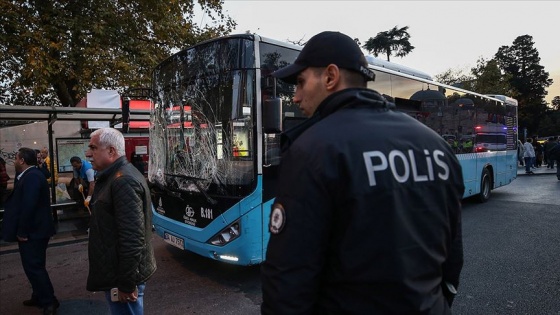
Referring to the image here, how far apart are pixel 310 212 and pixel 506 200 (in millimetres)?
11899

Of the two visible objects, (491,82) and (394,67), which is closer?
(394,67)

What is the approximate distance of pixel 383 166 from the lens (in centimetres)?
125

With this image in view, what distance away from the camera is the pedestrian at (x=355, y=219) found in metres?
1.20

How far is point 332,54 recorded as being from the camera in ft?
4.72

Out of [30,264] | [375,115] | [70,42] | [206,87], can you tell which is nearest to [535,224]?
[206,87]

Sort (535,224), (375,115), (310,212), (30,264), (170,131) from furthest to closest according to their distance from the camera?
(535,224) → (170,131) → (30,264) → (375,115) → (310,212)

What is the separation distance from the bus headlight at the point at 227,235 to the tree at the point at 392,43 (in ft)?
146

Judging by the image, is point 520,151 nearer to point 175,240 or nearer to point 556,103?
point 175,240

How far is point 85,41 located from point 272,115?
30.4 ft

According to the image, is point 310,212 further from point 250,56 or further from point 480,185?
point 480,185

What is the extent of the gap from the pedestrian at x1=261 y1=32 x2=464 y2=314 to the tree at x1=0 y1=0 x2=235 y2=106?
421 inches

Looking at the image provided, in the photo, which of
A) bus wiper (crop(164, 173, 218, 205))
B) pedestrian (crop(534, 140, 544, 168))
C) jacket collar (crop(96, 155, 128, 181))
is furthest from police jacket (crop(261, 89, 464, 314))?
pedestrian (crop(534, 140, 544, 168))

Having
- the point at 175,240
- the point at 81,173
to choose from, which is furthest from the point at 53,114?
the point at 175,240

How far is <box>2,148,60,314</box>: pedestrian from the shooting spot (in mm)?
3879
